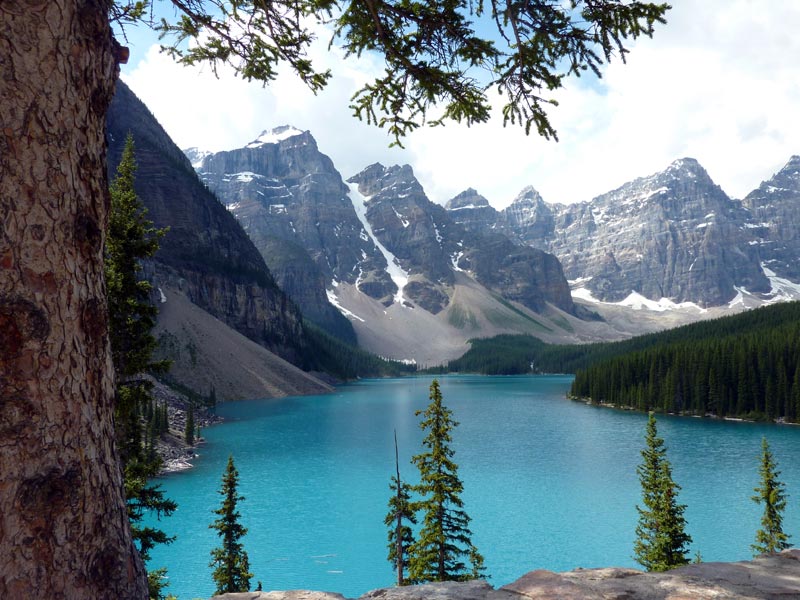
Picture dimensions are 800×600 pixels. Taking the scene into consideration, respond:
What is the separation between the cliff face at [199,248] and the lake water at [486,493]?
8266 centimetres

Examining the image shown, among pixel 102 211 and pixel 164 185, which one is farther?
pixel 164 185

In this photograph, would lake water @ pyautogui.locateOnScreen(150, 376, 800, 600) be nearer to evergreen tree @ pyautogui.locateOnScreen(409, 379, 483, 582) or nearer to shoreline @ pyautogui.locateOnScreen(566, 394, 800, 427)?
shoreline @ pyautogui.locateOnScreen(566, 394, 800, 427)

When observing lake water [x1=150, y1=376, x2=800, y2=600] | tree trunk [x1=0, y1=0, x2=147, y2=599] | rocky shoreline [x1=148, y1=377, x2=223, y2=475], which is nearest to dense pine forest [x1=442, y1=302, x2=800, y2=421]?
lake water [x1=150, y1=376, x2=800, y2=600]

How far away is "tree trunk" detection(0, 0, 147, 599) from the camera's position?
264 centimetres

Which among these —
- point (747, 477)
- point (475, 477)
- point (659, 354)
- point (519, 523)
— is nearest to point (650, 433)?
point (519, 523)

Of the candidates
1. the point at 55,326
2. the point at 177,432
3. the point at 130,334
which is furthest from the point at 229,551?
the point at 177,432

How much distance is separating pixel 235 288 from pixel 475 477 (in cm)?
12985

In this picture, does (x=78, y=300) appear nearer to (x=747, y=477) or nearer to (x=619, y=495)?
(x=619, y=495)

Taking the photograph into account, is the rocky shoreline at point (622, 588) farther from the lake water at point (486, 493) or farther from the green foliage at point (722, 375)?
the green foliage at point (722, 375)

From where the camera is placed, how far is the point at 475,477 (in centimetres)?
4306

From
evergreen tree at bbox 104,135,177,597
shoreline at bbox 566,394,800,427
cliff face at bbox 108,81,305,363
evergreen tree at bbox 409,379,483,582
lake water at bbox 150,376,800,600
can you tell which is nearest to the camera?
evergreen tree at bbox 104,135,177,597

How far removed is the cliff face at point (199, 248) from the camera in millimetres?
143625

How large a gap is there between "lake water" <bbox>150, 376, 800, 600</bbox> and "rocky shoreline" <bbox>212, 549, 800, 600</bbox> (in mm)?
22300

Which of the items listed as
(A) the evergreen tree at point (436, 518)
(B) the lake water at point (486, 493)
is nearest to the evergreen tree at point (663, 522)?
(B) the lake water at point (486, 493)
